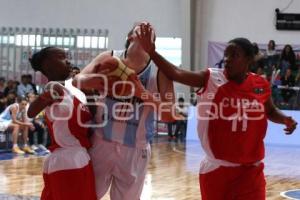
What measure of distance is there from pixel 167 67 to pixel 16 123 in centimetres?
977

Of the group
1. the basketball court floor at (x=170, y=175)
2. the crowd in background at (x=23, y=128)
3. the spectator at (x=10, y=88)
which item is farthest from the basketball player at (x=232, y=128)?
the spectator at (x=10, y=88)

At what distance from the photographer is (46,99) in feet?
12.2

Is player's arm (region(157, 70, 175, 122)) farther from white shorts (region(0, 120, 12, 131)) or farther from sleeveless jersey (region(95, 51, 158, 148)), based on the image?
white shorts (region(0, 120, 12, 131))

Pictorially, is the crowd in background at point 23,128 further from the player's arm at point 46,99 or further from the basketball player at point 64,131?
the player's arm at point 46,99

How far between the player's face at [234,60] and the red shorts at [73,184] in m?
1.13

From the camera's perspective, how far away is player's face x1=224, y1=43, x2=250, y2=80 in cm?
377

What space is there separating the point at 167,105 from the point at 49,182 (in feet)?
3.09

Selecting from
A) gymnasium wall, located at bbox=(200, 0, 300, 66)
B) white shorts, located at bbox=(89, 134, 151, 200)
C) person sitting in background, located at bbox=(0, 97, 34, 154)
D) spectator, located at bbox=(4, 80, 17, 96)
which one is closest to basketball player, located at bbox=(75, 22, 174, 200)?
white shorts, located at bbox=(89, 134, 151, 200)

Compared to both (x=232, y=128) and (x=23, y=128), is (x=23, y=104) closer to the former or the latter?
(x=23, y=128)

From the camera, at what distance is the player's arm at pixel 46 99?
3.72 metres

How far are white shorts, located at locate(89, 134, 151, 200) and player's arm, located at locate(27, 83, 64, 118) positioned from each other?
416 mm

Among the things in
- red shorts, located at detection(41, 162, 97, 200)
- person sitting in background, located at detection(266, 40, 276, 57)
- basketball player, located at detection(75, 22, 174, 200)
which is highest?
person sitting in background, located at detection(266, 40, 276, 57)

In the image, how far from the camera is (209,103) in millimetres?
3834

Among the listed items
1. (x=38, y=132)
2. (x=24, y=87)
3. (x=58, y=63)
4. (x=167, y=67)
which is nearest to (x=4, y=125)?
(x=38, y=132)
